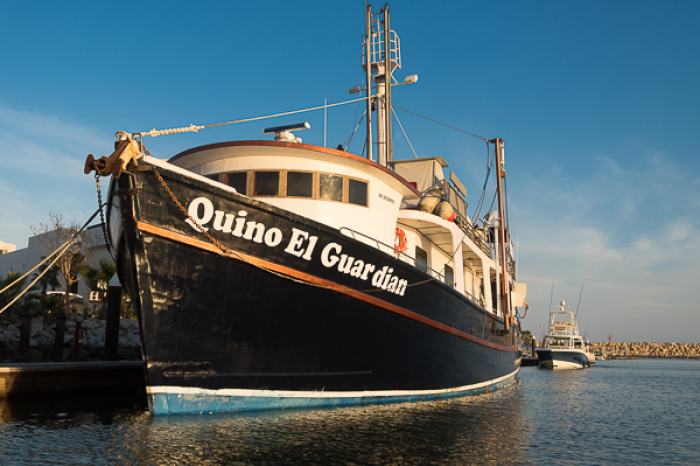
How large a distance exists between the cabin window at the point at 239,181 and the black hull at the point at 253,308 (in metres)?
2.08

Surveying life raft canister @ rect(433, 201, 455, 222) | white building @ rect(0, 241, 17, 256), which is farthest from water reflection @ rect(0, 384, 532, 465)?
white building @ rect(0, 241, 17, 256)

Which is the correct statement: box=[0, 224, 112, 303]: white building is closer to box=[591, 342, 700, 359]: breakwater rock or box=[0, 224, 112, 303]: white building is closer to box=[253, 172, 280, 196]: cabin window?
box=[253, 172, 280, 196]: cabin window

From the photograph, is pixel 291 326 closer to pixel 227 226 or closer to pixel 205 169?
pixel 227 226

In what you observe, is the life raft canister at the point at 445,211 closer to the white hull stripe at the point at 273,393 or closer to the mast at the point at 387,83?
the mast at the point at 387,83

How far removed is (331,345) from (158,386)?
273 centimetres

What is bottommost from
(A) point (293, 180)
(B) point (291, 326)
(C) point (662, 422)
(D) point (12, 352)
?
(C) point (662, 422)

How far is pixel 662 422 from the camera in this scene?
11.0m

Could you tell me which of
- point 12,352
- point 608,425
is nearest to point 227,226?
point 608,425

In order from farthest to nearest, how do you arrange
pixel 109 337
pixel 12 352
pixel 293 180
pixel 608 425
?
pixel 12 352, pixel 109 337, pixel 608 425, pixel 293 180

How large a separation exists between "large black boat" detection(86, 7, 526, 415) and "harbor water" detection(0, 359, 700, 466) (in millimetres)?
521

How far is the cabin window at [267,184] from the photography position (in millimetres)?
9320

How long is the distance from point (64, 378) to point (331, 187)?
7.99 metres

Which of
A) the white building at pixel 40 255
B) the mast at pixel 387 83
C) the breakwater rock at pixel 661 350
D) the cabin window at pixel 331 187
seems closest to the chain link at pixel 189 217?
the cabin window at pixel 331 187

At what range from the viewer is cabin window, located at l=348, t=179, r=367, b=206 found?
32.1 ft
